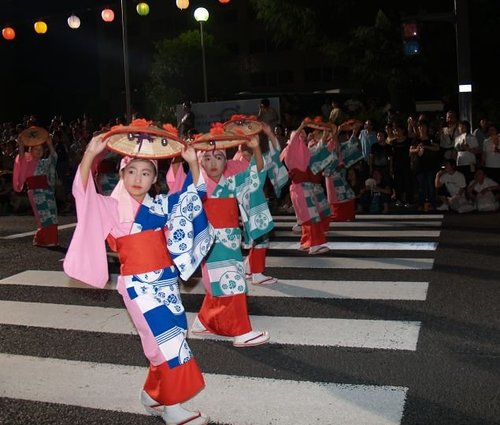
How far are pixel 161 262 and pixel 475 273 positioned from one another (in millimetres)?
4420

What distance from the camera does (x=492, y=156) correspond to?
40.4ft

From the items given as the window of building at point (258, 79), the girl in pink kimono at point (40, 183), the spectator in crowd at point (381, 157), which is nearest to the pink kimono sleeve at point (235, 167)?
the girl in pink kimono at point (40, 183)

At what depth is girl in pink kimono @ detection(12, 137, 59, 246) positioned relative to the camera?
1000cm

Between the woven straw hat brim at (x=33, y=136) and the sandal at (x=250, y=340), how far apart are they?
5915mm

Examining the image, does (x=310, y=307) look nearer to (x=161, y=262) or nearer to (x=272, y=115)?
(x=161, y=262)

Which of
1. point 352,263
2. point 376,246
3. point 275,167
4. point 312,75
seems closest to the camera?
point 275,167

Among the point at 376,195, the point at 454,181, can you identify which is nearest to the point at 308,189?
the point at 376,195

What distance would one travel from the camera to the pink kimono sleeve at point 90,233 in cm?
371

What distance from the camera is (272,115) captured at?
13.5 m

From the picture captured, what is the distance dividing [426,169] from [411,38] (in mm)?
3817

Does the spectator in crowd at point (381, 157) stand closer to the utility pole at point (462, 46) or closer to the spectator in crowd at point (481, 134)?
the spectator in crowd at point (481, 134)

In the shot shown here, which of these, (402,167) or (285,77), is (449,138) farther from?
(285,77)

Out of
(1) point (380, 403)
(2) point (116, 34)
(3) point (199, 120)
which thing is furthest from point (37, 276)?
(2) point (116, 34)

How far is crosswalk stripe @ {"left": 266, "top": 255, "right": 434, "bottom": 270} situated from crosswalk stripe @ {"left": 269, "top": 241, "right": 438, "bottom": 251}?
68 cm
